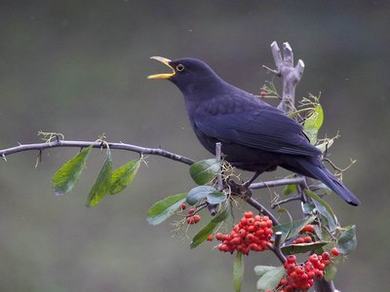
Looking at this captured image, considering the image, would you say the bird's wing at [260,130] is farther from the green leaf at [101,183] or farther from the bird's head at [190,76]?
the green leaf at [101,183]

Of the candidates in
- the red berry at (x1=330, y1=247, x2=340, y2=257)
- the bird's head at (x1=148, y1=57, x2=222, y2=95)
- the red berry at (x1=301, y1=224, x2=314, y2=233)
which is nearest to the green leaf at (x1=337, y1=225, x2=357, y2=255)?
the red berry at (x1=330, y1=247, x2=340, y2=257)

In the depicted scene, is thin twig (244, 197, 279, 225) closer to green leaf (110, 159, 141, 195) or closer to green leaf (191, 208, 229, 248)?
green leaf (191, 208, 229, 248)

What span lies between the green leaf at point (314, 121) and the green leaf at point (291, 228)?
0.61m

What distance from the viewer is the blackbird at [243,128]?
3.12 metres

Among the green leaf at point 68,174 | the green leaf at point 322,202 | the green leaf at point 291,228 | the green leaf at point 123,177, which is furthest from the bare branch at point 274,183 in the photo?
the green leaf at point 68,174

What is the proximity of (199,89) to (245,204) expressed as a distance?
1215 millimetres

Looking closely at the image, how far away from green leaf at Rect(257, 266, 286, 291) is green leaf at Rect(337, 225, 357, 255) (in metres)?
0.19

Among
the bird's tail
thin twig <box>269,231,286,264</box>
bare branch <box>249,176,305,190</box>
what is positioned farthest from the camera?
the bird's tail

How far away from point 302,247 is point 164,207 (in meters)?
0.37

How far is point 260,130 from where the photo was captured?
3.37 metres

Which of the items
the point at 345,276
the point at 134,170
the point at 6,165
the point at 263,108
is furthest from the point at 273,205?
the point at 6,165

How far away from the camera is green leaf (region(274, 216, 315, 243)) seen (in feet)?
7.55

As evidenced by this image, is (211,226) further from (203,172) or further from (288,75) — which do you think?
(288,75)

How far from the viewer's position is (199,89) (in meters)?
3.72
